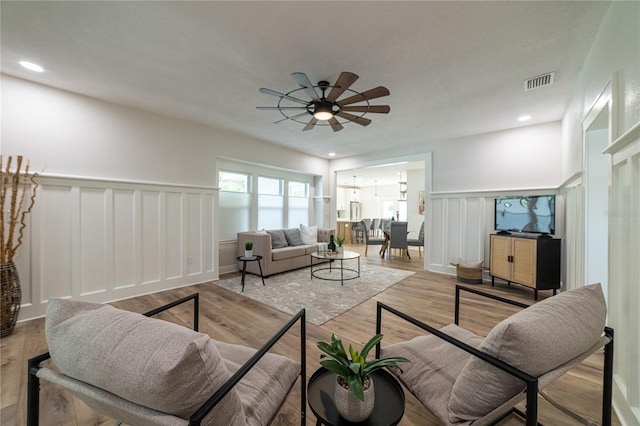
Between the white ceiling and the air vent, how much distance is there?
63 mm

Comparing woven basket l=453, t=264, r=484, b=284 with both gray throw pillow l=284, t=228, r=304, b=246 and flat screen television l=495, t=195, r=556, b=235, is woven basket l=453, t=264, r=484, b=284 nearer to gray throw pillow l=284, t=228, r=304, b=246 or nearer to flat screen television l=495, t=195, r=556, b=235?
flat screen television l=495, t=195, r=556, b=235

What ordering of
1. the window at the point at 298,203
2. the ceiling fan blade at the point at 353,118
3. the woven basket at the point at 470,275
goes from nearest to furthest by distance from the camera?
the ceiling fan blade at the point at 353,118, the woven basket at the point at 470,275, the window at the point at 298,203

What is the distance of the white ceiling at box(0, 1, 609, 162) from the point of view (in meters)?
1.79

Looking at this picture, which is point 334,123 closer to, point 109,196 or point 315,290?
point 315,290

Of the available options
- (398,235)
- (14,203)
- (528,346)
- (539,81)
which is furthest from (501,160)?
(14,203)

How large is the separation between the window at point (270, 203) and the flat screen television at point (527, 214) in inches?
172

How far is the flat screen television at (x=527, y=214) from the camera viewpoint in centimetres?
364

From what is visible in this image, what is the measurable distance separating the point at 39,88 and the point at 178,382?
4.02 meters

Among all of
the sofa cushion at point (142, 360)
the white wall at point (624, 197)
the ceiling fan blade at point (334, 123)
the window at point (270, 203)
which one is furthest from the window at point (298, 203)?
the sofa cushion at point (142, 360)

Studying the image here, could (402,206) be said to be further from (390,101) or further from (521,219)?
(390,101)

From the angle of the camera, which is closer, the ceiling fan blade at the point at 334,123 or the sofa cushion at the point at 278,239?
the ceiling fan blade at the point at 334,123

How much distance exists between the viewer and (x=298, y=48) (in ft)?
7.16

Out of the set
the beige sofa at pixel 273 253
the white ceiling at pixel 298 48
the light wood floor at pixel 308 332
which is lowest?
the light wood floor at pixel 308 332

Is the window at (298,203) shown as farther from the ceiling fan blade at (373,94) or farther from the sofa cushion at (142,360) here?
the sofa cushion at (142,360)
